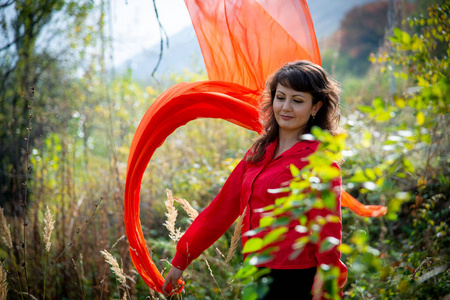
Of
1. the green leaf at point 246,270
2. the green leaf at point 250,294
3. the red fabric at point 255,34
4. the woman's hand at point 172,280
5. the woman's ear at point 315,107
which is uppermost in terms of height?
the red fabric at point 255,34

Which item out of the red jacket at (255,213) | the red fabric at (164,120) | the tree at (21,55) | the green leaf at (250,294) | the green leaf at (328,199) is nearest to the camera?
the green leaf at (328,199)

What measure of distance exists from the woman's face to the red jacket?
0.11m

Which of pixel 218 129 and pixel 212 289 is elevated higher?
pixel 218 129

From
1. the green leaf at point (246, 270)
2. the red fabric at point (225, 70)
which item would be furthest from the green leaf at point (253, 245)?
the red fabric at point (225, 70)

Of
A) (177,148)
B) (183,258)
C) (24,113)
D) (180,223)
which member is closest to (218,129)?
(177,148)

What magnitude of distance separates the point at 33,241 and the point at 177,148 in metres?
2.24

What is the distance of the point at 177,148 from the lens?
5004 mm

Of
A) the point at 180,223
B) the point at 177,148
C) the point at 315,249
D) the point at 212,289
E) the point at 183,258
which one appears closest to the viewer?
the point at 315,249

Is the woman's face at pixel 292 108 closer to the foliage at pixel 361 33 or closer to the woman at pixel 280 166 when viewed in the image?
the woman at pixel 280 166

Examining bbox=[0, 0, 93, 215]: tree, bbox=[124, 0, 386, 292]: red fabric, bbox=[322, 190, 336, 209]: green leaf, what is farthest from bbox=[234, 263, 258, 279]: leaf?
bbox=[0, 0, 93, 215]: tree

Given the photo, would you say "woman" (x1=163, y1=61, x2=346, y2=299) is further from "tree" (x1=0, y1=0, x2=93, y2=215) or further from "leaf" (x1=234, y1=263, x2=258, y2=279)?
"tree" (x1=0, y1=0, x2=93, y2=215)

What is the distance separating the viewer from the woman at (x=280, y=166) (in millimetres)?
1693

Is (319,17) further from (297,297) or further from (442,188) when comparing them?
(297,297)

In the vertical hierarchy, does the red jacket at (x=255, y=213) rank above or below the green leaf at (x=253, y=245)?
below
